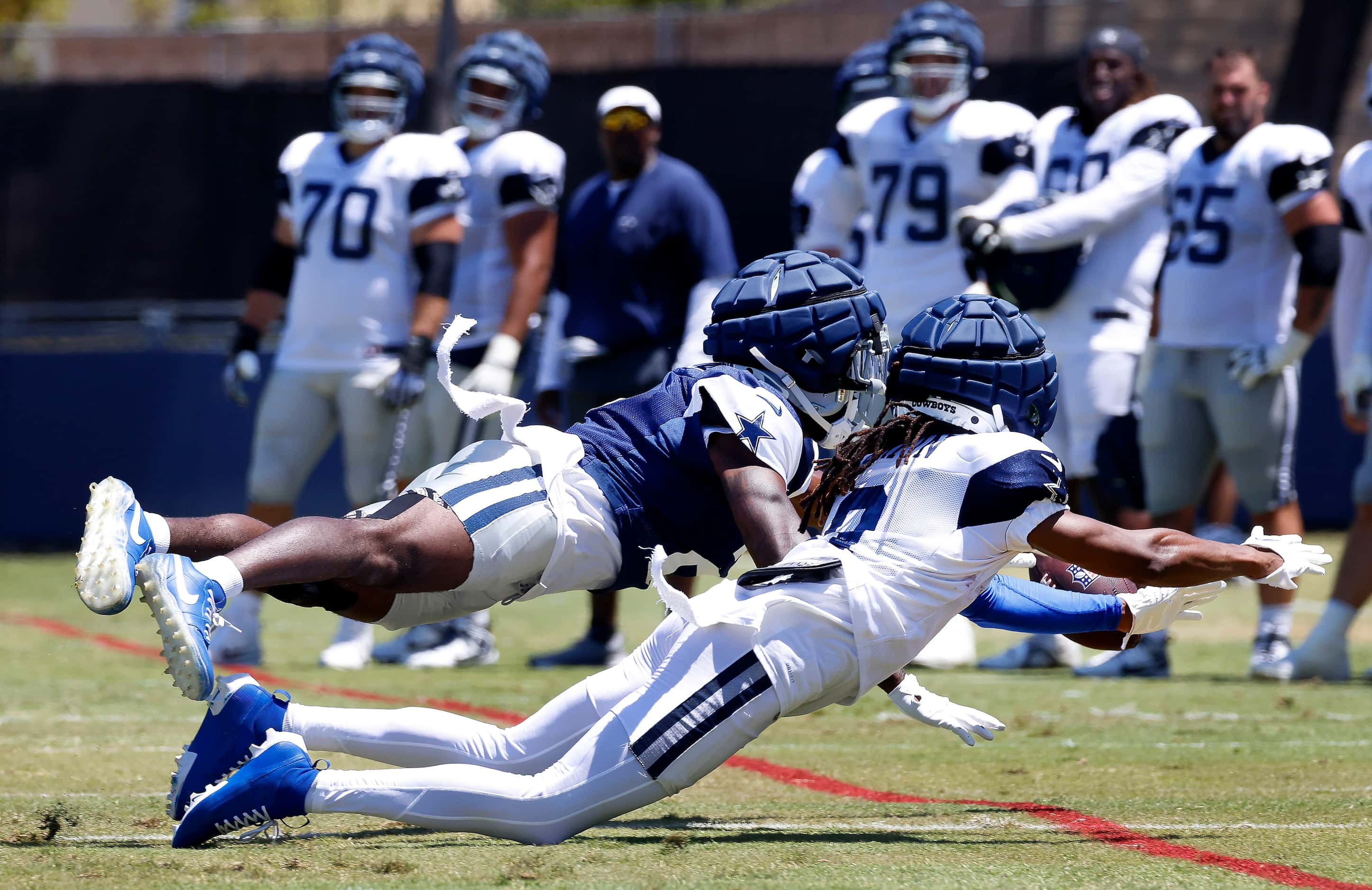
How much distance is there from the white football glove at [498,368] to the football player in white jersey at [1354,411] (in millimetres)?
2868

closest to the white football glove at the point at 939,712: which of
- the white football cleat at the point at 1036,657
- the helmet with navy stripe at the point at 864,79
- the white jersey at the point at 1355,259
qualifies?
the white football cleat at the point at 1036,657

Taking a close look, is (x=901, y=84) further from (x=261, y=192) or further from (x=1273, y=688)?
(x=261, y=192)

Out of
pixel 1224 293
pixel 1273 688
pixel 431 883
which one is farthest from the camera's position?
pixel 1224 293

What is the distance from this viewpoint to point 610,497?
145 inches

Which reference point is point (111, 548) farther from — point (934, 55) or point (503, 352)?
point (934, 55)

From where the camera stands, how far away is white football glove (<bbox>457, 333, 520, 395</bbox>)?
6.41m

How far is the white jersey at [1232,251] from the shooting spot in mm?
6309

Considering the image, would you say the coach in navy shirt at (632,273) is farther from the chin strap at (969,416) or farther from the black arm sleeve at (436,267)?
the chin strap at (969,416)

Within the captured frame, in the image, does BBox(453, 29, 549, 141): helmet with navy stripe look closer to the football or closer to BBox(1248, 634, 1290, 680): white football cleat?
BBox(1248, 634, 1290, 680): white football cleat

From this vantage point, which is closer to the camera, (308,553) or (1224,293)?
(308,553)

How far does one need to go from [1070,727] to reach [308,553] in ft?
8.13

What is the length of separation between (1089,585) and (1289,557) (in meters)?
0.49

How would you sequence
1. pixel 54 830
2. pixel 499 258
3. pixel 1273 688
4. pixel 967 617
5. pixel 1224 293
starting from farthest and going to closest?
pixel 499 258
pixel 1224 293
pixel 1273 688
pixel 967 617
pixel 54 830

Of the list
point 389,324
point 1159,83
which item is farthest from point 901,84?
point 1159,83
